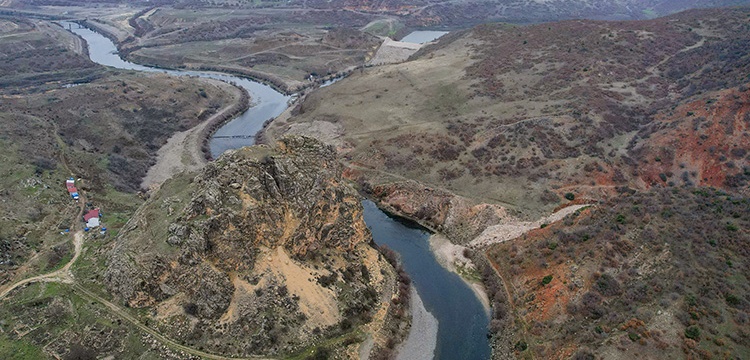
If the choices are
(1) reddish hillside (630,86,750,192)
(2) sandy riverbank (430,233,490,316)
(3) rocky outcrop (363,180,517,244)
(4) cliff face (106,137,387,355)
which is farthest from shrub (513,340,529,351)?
(1) reddish hillside (630,86,750,192)

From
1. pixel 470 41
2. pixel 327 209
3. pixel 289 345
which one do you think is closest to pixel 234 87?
pixel 470 41

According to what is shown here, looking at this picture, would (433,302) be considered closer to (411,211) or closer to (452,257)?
(452,257)

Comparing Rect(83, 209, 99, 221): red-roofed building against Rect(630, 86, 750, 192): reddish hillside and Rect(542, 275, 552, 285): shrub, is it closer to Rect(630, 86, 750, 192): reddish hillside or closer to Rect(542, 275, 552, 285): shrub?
Rect(542, 275, 552, 285): shrub

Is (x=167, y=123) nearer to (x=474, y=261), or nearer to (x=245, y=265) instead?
(x=245, y=265)

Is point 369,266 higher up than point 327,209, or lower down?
lower down

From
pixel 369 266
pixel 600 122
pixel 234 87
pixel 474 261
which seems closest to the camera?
pixel 369 266
